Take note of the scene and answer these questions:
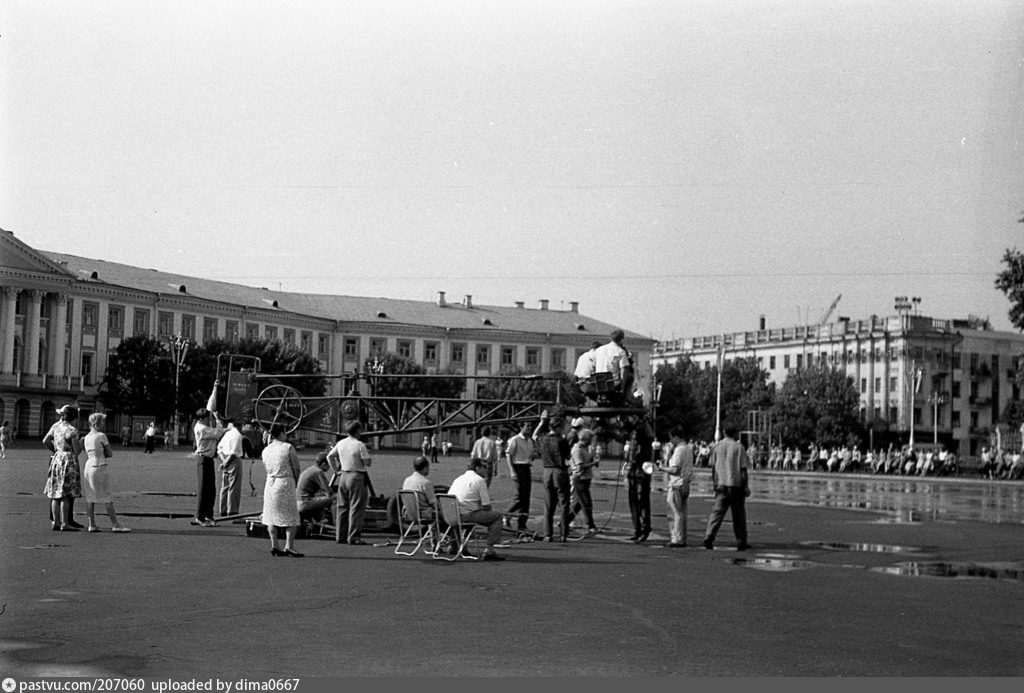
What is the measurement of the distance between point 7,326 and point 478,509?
73833mm

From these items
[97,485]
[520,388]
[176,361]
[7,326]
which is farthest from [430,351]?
[97,485]

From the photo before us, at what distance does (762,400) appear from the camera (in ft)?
377

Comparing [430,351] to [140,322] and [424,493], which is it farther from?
[424,493]

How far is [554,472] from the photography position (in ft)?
63.2

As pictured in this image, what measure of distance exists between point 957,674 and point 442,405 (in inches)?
424

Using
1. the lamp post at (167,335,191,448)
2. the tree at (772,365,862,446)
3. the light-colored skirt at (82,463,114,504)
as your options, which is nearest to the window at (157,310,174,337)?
the lamp post at (167,335,191,448)

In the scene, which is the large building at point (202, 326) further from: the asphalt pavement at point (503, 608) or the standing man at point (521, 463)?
the asphalt pavement at point (503, 608)

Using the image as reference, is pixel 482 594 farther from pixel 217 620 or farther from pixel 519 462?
pixel 519 462

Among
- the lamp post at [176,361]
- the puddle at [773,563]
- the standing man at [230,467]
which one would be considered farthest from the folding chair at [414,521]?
the lamp post at [176,361]

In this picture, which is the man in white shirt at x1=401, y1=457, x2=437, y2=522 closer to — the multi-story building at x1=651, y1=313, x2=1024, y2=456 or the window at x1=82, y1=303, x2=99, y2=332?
the window at x1=82, y1=303, x2=99, y2=332

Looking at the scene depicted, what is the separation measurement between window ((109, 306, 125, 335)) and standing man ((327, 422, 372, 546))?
82.4 metres

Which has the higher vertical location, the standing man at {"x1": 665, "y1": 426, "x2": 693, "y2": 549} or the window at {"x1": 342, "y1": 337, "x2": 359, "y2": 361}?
the window at {"x1": 342, "y1": 337, "x2": 359, "y2": 361}

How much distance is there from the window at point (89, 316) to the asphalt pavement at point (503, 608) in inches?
3036

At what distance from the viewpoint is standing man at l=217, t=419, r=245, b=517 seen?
801 inches
